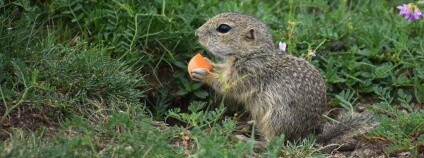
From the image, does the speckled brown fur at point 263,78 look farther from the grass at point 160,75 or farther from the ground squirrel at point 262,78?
the grass at point 160,75

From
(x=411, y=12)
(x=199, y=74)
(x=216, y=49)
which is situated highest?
(x=411, y=12)

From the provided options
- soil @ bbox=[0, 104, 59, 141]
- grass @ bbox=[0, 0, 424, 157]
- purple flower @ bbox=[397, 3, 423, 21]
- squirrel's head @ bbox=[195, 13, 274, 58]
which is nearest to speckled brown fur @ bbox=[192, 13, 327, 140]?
squirrel's head @ bbox=[195, 13, 274, 58]

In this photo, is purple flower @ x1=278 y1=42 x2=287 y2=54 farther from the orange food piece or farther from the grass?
the orange food piece

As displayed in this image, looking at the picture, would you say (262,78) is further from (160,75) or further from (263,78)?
(160,75)

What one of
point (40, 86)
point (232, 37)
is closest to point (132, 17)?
point (232, 37)

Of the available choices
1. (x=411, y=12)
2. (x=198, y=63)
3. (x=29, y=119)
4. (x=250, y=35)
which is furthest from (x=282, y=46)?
(x=29, y=119)
